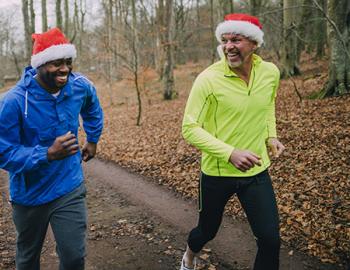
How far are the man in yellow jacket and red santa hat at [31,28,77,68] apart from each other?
1159 millimetres

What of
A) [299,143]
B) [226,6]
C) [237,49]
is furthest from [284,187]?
[226,6]

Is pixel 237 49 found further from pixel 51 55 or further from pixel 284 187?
pixel 284 187

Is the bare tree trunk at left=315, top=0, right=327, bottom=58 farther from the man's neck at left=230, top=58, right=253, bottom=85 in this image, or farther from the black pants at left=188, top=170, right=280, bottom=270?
the black pants at left=188, top=170, right=280, bottom=270

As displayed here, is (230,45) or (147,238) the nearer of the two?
(230,45)

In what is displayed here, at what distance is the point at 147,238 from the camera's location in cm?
538

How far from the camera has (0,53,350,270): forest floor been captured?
486cm

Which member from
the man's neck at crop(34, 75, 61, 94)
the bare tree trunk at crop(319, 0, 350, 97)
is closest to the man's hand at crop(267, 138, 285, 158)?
the man's neck at crop(34, 75, 61, 94)

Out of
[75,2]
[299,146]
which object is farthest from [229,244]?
[75,2]

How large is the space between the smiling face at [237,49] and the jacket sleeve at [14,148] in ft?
5.65

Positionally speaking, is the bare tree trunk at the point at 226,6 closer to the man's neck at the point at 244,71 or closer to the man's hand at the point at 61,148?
the man's neck at the point at 244,71

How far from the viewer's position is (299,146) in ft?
26.6

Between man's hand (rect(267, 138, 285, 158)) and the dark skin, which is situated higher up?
the dark skin

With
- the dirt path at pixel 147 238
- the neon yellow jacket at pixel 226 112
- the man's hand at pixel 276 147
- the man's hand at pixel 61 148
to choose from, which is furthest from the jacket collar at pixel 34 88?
the dirt path at pixel 147 238

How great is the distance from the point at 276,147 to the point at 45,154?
2071mm
